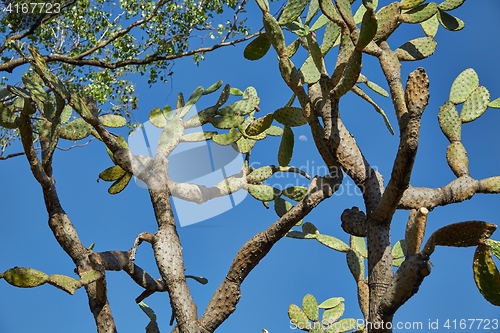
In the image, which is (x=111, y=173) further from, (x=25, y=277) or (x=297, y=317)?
(x=297, y=317)

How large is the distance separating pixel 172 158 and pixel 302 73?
1106mm

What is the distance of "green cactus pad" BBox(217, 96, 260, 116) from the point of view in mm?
2969

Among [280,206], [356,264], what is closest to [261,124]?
[280,206]

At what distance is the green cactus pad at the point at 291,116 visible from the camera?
8.16 feet

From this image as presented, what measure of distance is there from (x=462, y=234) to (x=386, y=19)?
1.14 m

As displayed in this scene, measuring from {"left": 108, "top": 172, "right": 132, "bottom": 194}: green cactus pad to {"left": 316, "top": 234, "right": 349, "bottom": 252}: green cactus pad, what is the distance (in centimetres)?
123

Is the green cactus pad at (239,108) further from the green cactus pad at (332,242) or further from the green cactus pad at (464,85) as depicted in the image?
the green cactus pad at (464,85)

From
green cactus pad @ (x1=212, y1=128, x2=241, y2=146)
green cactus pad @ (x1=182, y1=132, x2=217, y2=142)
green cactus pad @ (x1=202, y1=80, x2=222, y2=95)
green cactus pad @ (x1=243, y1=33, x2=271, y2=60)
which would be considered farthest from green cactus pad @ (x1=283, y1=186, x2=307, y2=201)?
green cactus pad @ (x1=202, y1=80, x2=222, y2=95)

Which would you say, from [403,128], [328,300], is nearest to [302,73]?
[403,128]

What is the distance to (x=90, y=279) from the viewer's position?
7.24 ft

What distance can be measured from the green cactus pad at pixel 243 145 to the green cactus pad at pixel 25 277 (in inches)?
56.8

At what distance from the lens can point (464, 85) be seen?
2.88m

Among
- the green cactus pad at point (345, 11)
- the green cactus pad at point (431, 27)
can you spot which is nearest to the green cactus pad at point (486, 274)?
the green cactus pad at point (345, 11)

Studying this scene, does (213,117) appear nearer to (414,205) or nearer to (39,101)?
(39,101)
